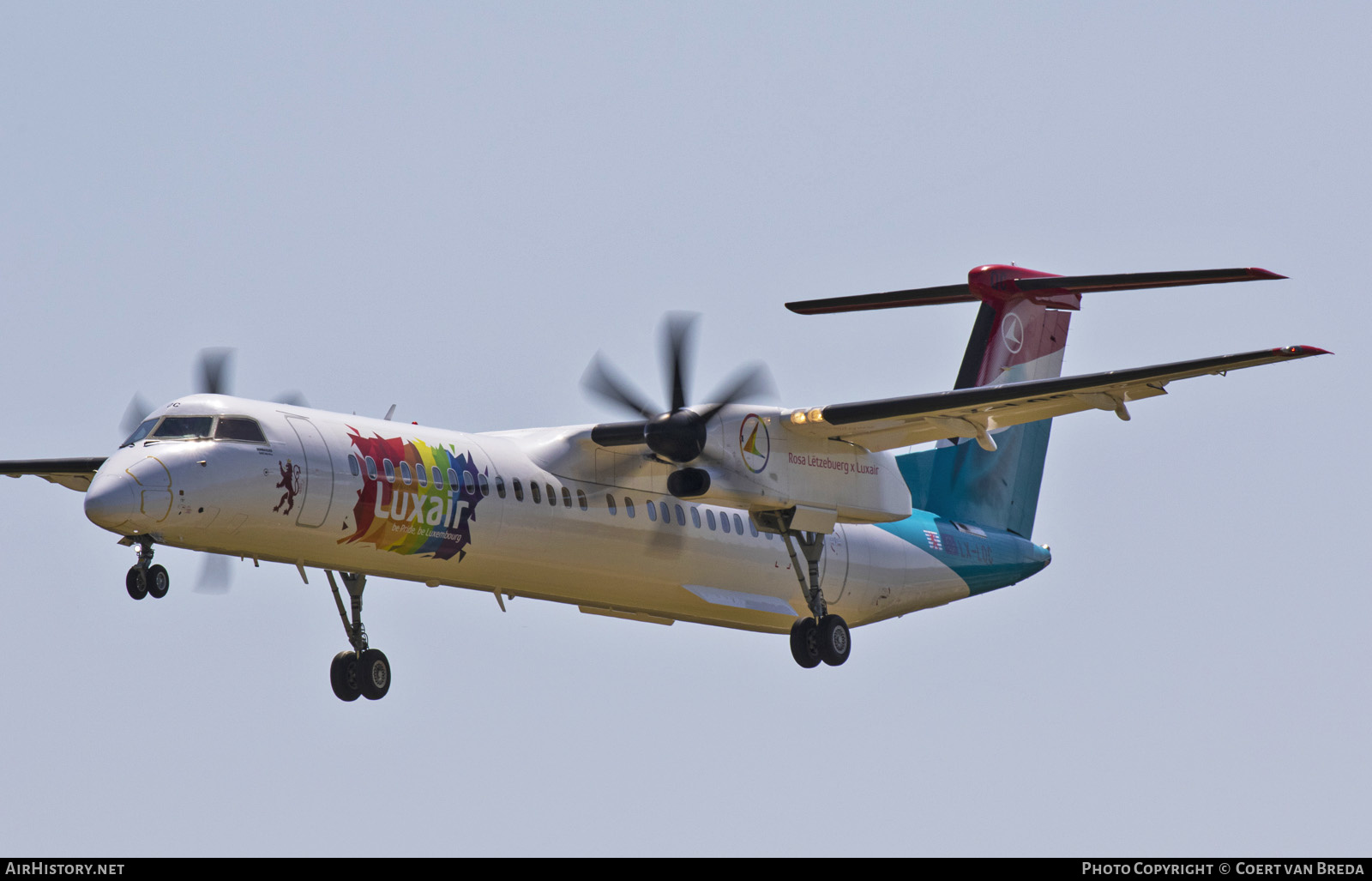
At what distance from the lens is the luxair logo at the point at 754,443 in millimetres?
20984

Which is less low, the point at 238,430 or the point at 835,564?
the point at 238,430

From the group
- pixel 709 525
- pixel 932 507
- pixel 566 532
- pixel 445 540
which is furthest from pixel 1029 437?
pixel 445 540

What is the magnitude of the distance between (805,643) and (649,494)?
8.76 feet

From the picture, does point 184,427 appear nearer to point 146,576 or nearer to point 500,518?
point 146,576

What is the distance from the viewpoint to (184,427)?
17219 millimetres

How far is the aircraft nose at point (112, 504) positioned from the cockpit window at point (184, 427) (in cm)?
101

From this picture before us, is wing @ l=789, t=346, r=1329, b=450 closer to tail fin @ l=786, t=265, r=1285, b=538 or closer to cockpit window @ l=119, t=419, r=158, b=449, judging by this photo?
tail fin @ l=786, t=265, r=1285, b=538

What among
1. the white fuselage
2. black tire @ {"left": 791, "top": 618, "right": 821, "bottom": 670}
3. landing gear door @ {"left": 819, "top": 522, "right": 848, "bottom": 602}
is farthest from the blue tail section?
black tire @ {"left": 791, "top": 618, "right": 821, "bottom": 670}

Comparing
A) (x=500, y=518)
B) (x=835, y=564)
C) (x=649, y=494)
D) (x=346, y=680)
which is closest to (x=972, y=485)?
(x=835, y=564)

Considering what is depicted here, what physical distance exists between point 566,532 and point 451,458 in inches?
66.8

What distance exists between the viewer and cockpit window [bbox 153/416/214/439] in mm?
17156

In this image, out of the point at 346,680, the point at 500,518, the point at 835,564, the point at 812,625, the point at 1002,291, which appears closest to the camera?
the point at 500,518

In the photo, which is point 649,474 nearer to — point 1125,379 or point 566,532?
point 566,532

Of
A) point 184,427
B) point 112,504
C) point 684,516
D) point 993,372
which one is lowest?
point 112,504
